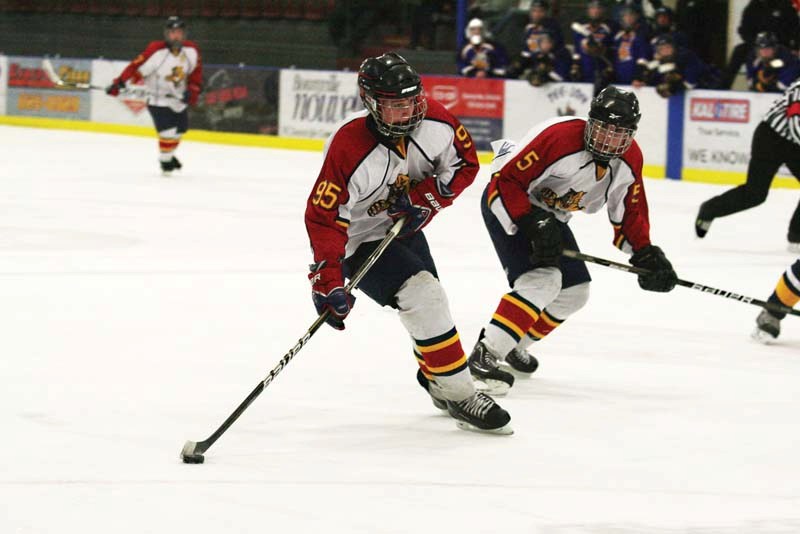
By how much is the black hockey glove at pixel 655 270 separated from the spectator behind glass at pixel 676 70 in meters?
6.77

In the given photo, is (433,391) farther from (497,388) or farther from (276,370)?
(276,370)

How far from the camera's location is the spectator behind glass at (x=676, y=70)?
1075 centimetres

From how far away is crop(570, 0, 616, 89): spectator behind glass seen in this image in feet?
38.1

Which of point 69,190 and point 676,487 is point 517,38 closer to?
point 69,190

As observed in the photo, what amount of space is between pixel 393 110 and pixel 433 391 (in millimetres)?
841

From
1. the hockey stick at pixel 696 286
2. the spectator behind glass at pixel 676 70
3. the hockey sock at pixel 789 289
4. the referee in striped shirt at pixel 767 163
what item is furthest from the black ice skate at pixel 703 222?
the spectator behind glass at pixel 676 70

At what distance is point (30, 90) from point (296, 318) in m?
11.0

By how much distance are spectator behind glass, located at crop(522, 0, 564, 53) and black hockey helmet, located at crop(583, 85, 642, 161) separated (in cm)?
786

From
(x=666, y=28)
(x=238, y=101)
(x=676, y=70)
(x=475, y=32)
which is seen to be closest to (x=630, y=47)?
(x=666, y=28)

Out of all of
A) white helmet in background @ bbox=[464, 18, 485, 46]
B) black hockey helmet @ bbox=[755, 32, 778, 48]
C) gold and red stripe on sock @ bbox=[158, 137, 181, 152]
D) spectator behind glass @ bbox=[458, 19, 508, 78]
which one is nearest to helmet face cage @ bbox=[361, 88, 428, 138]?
black hockey helmet @ bbox=[755, 32, 778, 48]

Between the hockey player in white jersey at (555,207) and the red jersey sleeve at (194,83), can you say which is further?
the red jersey sleeve at (194,83)

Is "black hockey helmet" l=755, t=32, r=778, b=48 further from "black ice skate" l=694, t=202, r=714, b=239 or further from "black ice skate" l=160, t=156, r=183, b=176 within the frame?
"black ice skate" l=160, t=156, r=183, b=176

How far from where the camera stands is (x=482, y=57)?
12.3 metres

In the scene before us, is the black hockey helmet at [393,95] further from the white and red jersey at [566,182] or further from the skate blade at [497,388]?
the skate blade at [497,388]
